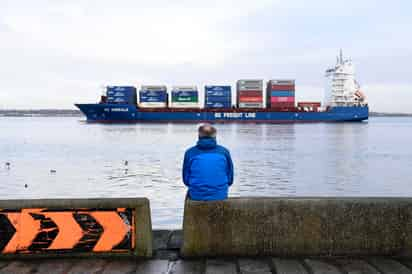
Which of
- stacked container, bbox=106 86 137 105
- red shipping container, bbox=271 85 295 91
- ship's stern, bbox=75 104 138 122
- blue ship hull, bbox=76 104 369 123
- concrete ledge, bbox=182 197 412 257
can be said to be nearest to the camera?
concrete ledge, bbox=182 197 412 257

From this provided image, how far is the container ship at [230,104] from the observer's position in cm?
8800

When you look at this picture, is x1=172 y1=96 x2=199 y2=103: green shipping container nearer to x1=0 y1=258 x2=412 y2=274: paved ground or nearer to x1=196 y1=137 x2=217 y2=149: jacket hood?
x1=196 y1=137 x2=217 y2=149: jacket hood

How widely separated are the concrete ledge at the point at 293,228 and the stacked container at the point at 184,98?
85.4m

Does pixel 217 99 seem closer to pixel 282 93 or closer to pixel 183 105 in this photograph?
pixel 183 105

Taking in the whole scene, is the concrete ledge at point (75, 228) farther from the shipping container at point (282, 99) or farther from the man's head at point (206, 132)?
the shipping container at point (282, 99)

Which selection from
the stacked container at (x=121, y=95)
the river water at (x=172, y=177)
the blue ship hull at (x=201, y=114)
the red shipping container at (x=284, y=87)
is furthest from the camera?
the red shipping container at (x=284, y=87)

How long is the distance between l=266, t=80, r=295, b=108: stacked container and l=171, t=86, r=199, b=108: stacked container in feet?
62.3

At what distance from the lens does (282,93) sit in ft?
297

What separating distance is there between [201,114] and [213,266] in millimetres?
83156

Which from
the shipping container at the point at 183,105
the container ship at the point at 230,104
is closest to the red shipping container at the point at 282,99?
the container ship at the point at 230,104

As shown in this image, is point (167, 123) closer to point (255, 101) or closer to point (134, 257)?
point (255, 101)

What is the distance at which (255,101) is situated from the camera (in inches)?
→ 3585

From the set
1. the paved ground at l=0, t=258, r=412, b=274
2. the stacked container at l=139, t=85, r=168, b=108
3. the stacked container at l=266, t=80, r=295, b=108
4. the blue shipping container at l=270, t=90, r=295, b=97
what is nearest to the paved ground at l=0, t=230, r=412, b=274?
the paved ground at l=0, t=258, r=412, b=274

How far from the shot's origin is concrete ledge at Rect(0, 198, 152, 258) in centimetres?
483
